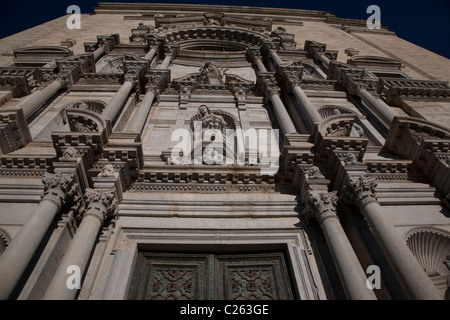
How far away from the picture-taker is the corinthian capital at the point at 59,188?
257 inches

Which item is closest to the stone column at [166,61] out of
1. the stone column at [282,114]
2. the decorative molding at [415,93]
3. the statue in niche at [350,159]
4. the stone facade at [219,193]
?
the stone facade at [219,193]

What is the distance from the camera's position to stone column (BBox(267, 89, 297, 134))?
10.2 meters

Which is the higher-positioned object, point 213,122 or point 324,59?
point 324,59

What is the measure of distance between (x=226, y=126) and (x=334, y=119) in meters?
4.06

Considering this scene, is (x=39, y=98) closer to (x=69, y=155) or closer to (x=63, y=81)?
(x=63, y=81)

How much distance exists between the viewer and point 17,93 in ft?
39.7

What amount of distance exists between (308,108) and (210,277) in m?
6.50

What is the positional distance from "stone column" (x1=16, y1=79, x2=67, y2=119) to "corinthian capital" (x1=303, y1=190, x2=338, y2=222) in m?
8.39

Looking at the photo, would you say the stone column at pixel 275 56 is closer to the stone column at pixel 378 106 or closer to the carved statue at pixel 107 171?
the stone column at pixel 378 106

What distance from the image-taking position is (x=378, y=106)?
458 inches

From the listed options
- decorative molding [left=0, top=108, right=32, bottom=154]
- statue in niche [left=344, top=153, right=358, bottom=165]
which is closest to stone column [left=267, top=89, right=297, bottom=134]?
statue in niche [left=344, top=153, right=358, bottom=165]

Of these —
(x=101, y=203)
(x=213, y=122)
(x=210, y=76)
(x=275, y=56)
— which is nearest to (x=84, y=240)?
(x=101, y=203)

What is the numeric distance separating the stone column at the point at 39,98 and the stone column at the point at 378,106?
11404 mm
